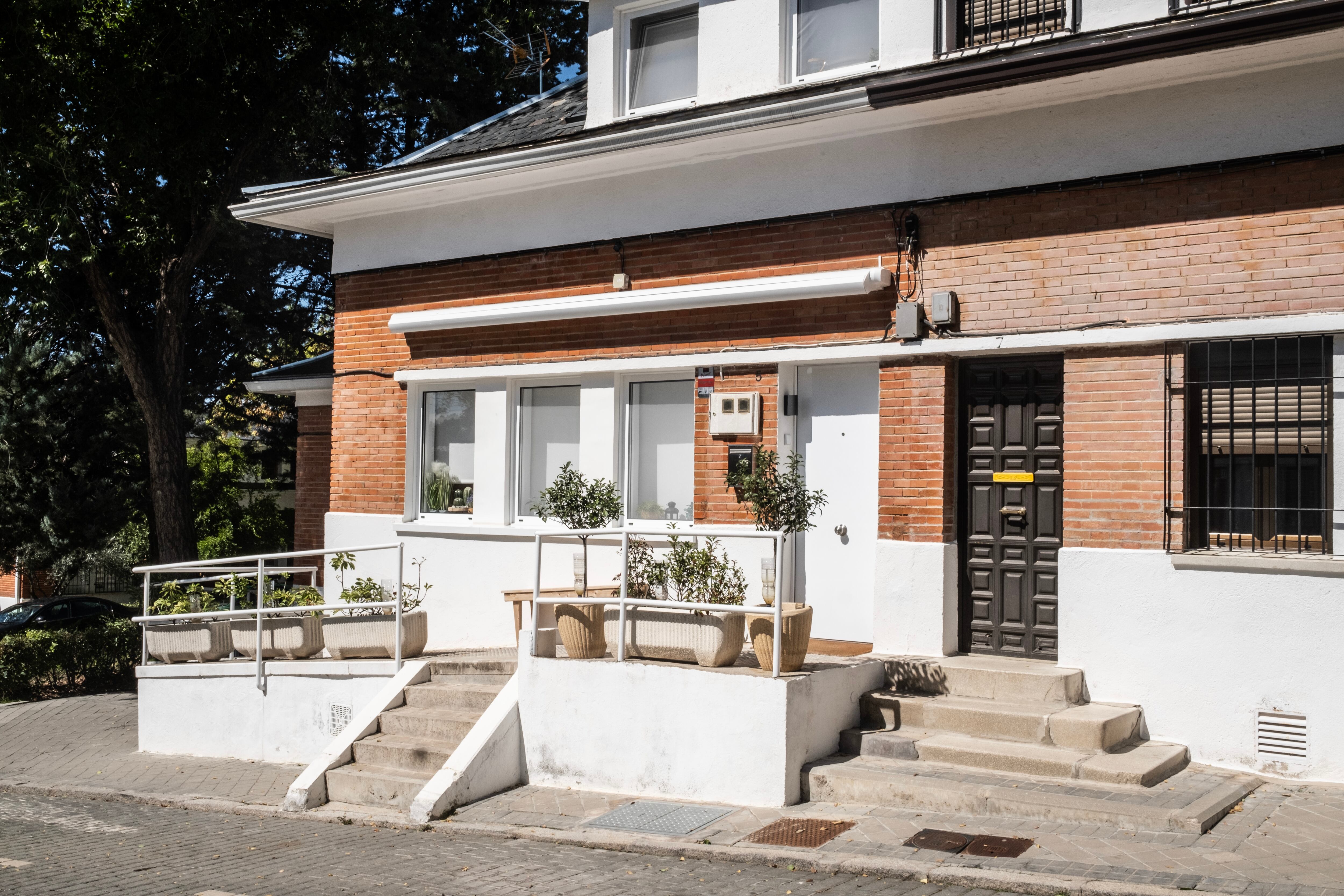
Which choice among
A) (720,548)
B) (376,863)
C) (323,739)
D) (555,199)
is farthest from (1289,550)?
(323,739)

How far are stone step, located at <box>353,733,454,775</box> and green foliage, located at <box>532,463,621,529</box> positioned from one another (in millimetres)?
2030

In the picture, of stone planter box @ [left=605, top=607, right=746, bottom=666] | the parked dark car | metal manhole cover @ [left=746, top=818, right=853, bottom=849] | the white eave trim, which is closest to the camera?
metal manhole cover @ [left=746, top=818, right=853, bottom=849]

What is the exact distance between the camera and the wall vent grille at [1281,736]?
7.68 metres

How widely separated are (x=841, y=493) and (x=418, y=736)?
13.3ft

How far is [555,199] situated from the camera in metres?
11.5

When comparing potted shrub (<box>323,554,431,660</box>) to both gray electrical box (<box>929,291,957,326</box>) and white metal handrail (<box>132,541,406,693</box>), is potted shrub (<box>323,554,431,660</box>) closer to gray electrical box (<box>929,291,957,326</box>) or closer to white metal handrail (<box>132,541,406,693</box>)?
white metal handrail (<box>132,541,406,693</box>)

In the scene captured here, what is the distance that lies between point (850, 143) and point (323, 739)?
6.86m

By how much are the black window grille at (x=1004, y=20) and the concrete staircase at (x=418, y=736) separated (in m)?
6.41

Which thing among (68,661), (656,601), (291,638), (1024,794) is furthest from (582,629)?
(68,661)

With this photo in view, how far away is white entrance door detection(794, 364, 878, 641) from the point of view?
9922 mm

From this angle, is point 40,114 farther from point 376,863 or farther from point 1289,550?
point 1289,550

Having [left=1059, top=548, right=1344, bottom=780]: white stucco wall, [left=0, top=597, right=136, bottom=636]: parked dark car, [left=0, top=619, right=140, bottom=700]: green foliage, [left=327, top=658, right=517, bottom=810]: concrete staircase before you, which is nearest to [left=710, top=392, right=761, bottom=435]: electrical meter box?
[left=327, top=658, right=517, bottom=810]: concrete staircase

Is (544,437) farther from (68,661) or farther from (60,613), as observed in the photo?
(60,613)

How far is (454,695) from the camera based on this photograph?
31.8 ft
